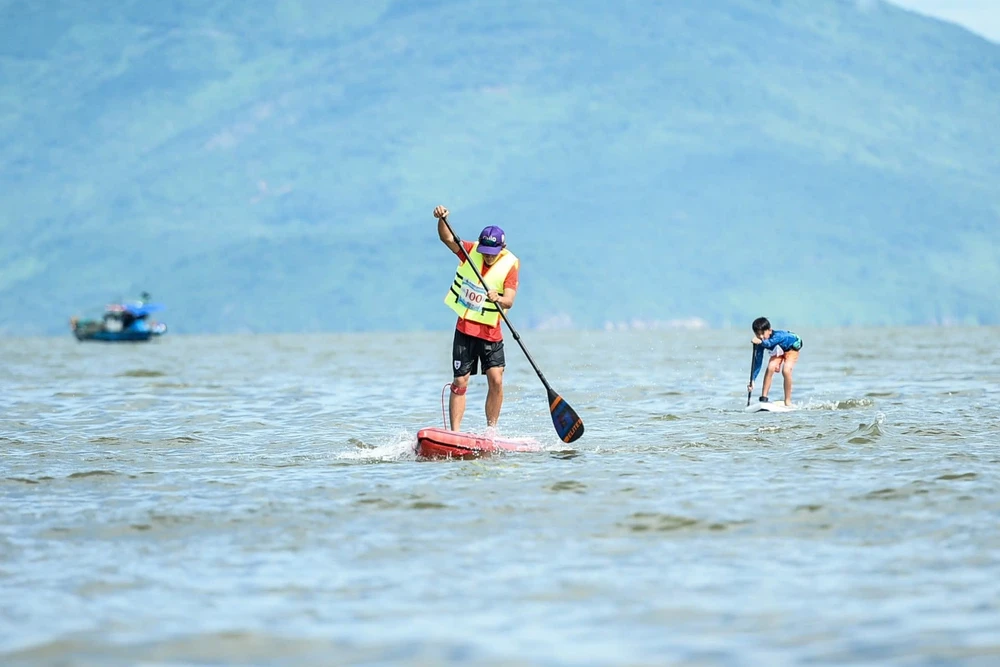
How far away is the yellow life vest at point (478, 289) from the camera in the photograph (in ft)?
51.0

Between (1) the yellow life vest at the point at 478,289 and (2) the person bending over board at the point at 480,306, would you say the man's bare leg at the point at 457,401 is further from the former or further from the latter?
(1) the yellow life vest at the point at 478,289

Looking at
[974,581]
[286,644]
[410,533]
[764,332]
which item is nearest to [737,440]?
[764,332]

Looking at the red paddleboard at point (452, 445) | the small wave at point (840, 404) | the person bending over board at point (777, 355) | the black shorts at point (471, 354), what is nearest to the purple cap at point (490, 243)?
the black shorts at point (471, 354)

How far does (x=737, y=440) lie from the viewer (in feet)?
54.0

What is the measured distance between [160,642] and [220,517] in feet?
12.6

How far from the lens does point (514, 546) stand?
31.9 feet

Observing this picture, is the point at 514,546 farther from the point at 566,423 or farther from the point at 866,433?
the point at 866,433

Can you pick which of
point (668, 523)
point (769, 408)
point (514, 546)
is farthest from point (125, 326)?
point (514, 546)

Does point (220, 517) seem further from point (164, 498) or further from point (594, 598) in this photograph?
point (594, 598)

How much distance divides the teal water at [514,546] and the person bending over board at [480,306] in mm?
1033

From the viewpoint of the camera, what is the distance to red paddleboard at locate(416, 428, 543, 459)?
14945 mm

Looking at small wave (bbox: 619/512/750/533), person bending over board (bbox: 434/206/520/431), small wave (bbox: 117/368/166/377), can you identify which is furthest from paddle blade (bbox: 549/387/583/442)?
small wave (bbox: 117/368/166/377)

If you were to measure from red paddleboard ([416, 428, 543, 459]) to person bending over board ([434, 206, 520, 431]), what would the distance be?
1.55 ft

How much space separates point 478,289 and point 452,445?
5.63 feet
